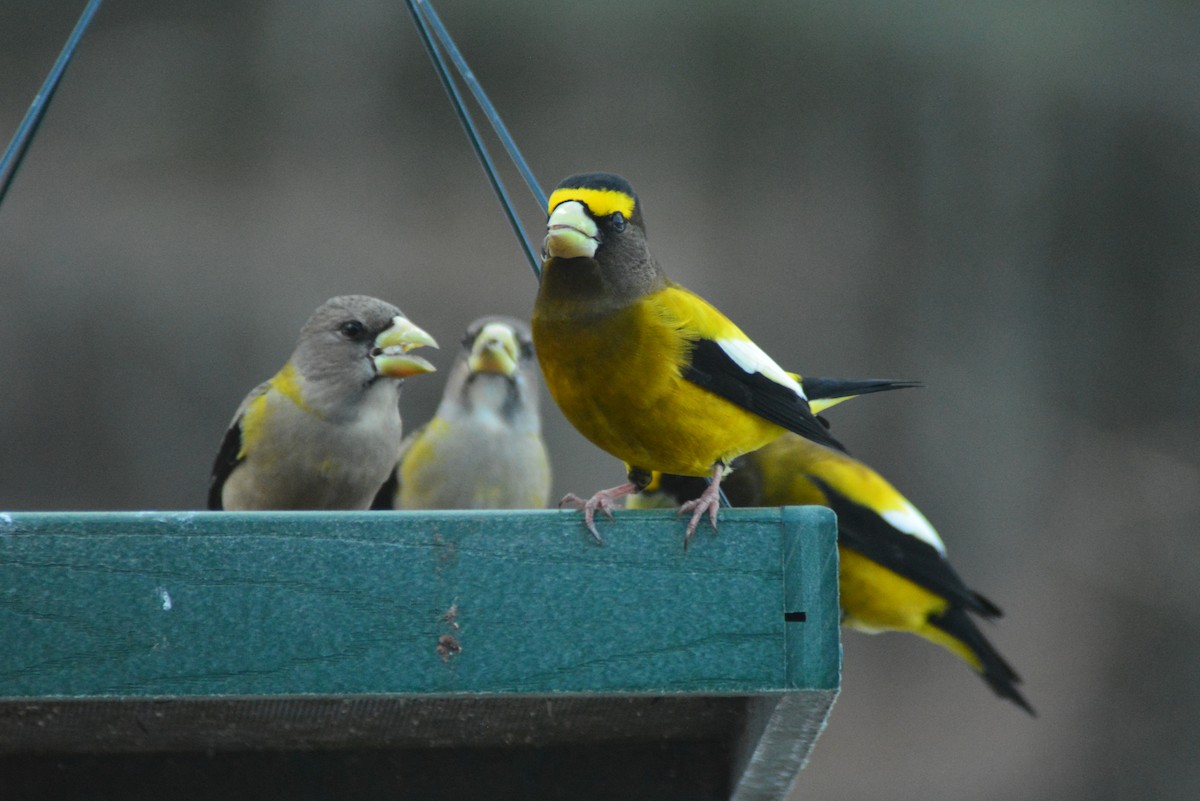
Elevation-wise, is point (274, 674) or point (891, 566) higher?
point (274, 674)

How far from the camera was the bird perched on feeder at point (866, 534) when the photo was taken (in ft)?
10.8

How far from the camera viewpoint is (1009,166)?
5.00m

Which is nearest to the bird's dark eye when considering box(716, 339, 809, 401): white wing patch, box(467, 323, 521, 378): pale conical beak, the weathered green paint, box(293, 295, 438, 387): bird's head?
box(293, 295, 438, 387): bird's head

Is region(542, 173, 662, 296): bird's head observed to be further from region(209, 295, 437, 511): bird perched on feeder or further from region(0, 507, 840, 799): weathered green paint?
region(209, 295, 437, 511): bird perched on feeder

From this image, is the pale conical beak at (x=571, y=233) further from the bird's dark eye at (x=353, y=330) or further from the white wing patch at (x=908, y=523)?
the white wing patch at (x=908, y=523)

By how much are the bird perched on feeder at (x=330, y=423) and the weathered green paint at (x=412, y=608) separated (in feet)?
3.54

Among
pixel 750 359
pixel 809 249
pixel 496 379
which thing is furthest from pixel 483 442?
pixel 809 249

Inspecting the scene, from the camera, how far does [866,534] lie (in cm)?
328

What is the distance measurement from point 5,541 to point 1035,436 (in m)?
3.74

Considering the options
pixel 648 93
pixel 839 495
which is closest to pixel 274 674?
pixel 839 495

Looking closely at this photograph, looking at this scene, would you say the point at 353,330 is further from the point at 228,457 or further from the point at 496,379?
the point at 496,379

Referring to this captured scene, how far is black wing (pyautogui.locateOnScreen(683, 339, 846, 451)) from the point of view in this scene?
2123mm

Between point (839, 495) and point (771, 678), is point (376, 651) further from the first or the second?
point (839, 495)

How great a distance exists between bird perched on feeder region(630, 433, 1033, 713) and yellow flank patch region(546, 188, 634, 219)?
45.5 inches
